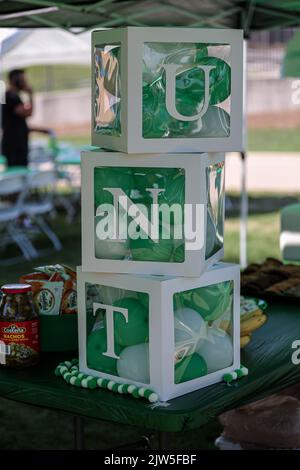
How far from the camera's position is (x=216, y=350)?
2428 mm

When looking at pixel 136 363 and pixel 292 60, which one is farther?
pixel 292 60

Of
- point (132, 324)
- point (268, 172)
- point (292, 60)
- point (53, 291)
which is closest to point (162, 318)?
point (132, 324)

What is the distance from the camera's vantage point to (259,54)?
19.3 meters

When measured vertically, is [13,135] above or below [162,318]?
above

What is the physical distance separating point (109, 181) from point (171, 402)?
1.99 ft

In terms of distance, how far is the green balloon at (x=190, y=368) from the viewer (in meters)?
2.32

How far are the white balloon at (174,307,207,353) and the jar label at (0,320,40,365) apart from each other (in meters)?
0.46

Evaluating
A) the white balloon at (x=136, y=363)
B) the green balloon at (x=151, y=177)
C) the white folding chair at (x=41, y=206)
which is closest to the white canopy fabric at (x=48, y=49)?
the white folding chair at (x=41, y=206)

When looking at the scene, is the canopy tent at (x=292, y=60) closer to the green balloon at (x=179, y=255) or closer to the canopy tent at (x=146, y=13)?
the canopy tent at (x=146, y=13)

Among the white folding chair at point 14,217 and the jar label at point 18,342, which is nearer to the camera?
the jar label at point 18,342

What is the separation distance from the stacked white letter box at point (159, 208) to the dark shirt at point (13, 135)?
8064 mm

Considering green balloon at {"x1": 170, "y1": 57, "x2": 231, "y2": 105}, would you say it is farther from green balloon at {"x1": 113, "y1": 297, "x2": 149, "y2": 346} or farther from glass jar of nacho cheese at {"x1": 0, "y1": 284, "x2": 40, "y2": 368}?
glass jar of nacho cheese at {"x1": 0, "y1": 284, "x2": 40, "y2": 368}

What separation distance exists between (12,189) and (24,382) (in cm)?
556

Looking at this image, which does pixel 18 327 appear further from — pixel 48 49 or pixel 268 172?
pixel 268 172
